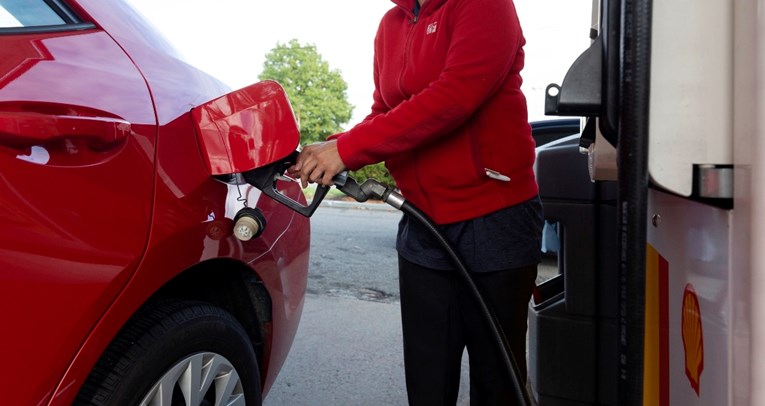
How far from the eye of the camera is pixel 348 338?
→ 13.2 ft

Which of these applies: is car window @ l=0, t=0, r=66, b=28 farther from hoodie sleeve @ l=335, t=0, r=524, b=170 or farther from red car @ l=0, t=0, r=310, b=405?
hoodie sleeve @ l=335, t=0, r=524, b=170

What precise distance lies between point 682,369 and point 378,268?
5.32 meters

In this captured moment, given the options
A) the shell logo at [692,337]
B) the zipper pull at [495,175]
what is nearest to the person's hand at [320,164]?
the zipper pull at [495,175]

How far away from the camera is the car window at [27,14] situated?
1245 mm

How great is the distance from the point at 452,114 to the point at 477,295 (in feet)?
1.54

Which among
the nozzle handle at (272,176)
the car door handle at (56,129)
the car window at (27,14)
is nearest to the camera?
the car door handle at (56,129)

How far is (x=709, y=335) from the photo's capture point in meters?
0.84

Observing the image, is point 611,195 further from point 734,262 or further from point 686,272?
point 734,262

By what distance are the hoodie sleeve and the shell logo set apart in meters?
0.72

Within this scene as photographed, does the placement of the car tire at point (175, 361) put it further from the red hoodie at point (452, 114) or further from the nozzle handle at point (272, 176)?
the red hoodie at point (452, 114)

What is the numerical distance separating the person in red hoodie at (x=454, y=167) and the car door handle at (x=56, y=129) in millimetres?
466

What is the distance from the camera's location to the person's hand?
1.58 meters

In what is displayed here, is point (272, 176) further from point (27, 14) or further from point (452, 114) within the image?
point (27, 14)

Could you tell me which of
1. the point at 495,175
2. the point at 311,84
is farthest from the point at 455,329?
the point at 311,84
